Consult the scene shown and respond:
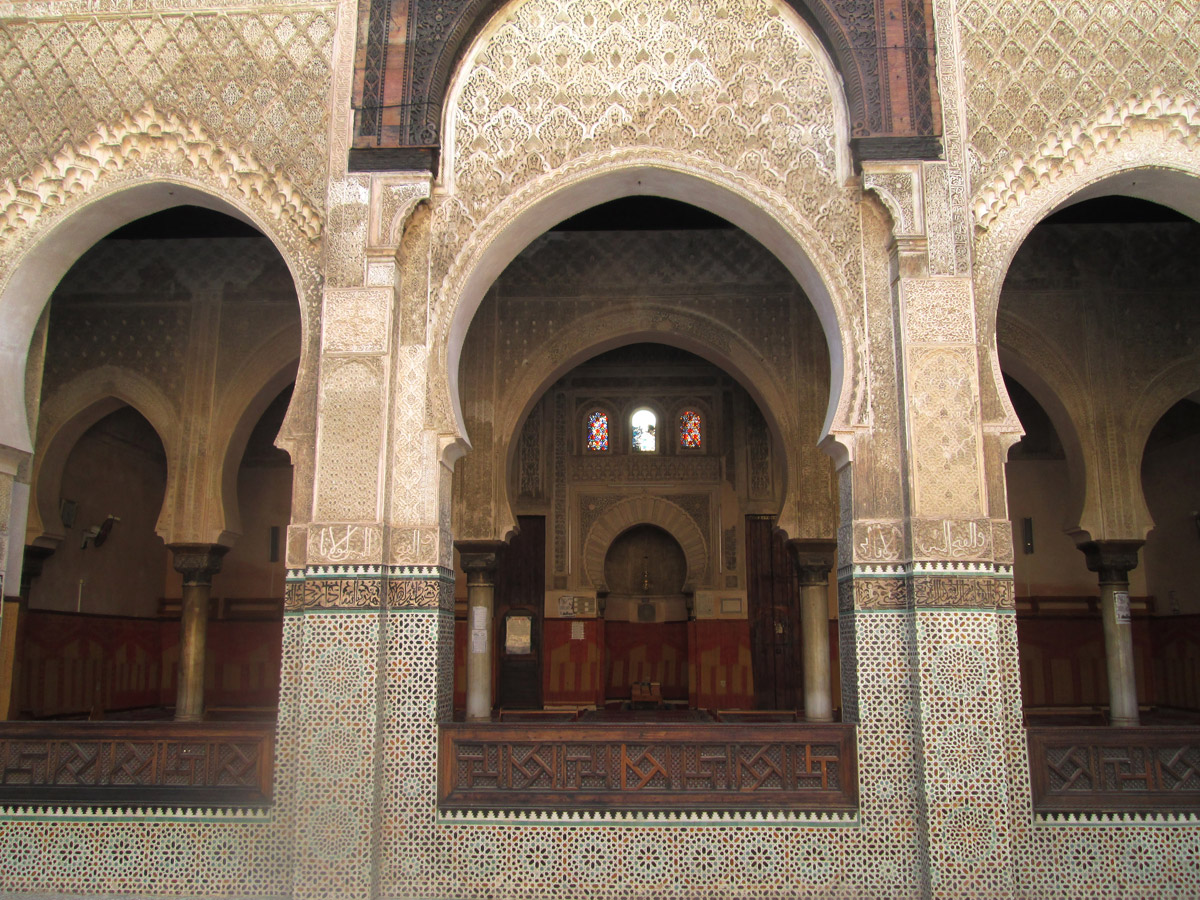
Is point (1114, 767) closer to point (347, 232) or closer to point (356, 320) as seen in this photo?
point (356, 320)

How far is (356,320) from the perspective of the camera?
5074 mm

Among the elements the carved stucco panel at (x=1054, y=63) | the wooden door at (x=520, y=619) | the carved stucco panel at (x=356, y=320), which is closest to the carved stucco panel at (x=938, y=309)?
the carved stucco panel at (x=1054, y=63)

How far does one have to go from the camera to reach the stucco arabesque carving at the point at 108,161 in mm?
5383

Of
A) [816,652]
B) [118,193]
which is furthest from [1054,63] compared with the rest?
[118,193]

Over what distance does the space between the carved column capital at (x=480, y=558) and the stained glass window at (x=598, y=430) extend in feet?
9.57

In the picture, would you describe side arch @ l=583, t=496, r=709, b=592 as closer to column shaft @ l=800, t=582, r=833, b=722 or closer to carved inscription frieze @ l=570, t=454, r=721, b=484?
carved inscription frieze @ l=570, t=454, r=721, b=484

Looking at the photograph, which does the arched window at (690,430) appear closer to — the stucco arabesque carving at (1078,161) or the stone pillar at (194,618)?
the stone pillar at (194,618)

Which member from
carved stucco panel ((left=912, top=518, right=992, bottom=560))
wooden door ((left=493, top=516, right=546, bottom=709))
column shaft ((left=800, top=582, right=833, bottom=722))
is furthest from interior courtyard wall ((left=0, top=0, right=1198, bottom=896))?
wooden door ((left=493, top=516, right=546, bottom=709))

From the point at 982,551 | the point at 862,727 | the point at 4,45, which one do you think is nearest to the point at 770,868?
the point at 862,727

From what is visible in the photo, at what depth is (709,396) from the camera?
1068 cm

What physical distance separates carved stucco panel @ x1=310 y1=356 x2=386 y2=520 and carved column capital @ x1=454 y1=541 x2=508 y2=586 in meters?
2.79

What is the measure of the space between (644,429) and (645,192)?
5205 millimetres

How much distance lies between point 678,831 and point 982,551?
6.60ft

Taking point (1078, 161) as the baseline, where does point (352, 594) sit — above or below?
below
